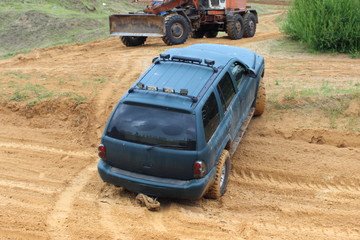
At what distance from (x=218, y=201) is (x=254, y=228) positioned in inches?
36.4

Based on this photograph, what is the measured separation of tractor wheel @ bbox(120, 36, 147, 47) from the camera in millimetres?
17266

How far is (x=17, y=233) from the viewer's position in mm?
5238

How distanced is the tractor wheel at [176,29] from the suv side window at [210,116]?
35.7 ft

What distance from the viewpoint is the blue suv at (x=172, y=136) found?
5547 mm

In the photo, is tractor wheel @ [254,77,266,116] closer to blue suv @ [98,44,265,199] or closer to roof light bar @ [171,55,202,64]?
blue suv @ [98,44,265,199]

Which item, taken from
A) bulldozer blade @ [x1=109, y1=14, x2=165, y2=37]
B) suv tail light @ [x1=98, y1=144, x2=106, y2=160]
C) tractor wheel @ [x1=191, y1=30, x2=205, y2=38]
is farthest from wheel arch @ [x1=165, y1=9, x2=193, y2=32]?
suv tail light @ [x1=98, y1=144, x2=106, y2=160]

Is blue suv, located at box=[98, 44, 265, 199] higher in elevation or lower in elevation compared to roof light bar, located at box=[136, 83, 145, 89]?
lower

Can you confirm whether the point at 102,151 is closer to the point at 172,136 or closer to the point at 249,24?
the point at 172,136

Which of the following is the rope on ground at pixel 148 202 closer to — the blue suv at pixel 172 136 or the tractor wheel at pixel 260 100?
the blue suv at pixel 172 136

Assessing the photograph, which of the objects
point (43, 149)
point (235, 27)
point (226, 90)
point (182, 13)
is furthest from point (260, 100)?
point (235, 27)

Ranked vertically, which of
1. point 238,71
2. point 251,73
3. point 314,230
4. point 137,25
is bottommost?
point 314,230

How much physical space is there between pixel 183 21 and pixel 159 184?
12.3 m

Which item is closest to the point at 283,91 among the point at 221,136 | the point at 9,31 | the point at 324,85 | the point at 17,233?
the point at 324,85

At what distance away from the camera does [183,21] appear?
16.9 metres
